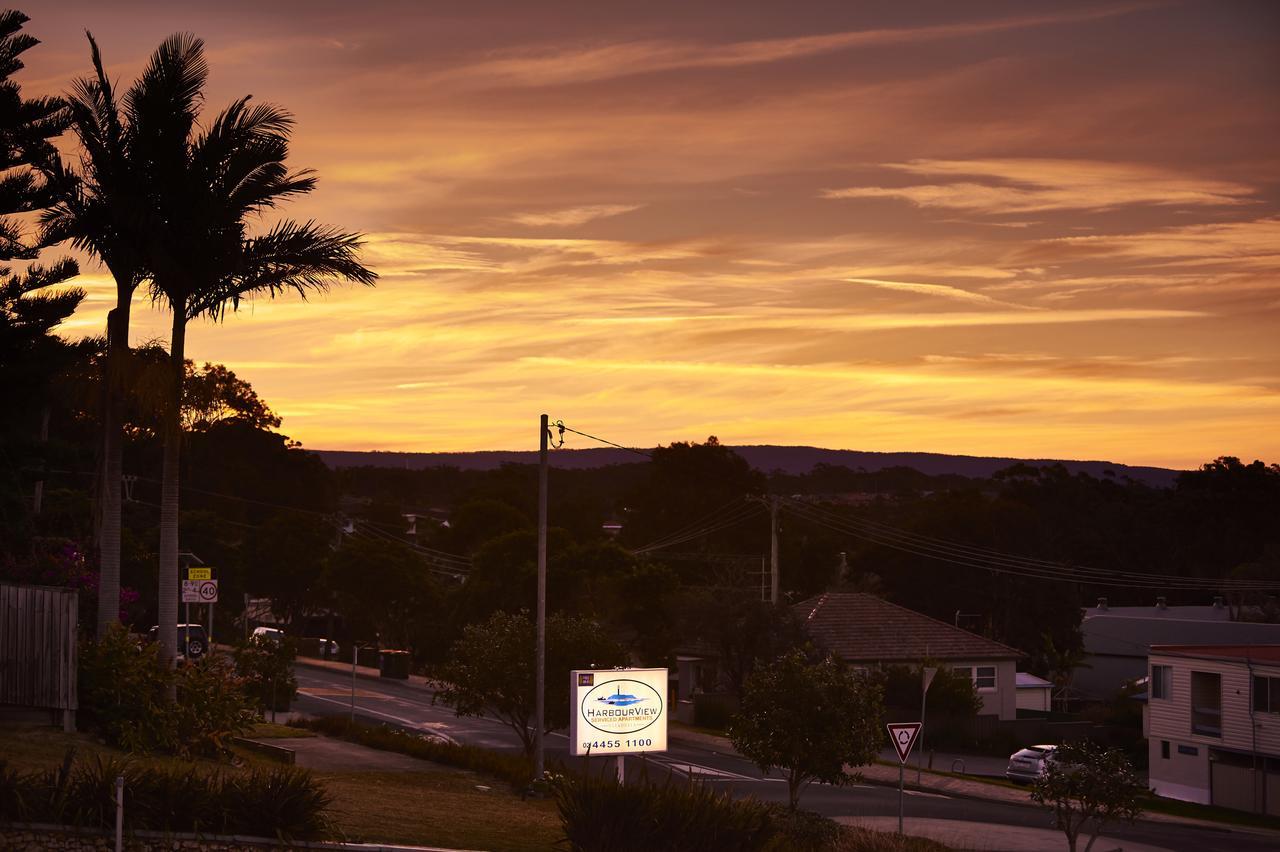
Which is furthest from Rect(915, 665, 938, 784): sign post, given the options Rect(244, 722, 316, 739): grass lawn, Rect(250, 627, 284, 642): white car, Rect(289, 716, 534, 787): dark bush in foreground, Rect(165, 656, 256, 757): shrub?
Rect(250, 627, 284, 642): white car

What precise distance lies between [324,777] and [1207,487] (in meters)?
112

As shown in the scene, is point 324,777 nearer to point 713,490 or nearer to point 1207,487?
point 713,490

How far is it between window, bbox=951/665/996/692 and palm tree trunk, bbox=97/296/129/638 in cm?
4637

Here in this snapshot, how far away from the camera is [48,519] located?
51.2 metres

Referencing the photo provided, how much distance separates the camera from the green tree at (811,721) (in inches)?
1217

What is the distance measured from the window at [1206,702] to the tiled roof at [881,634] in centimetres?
1262

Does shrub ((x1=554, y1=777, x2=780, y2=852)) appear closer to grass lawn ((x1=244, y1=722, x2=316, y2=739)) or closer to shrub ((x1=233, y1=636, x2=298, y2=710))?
grass lawn ((x1=244, y1=722, x2=316, y2=739))

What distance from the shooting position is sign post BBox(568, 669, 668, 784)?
2941 centimetres

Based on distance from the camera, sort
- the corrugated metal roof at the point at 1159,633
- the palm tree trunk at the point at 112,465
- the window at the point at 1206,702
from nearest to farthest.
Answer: the palm tree trunk at the point at 112,465 → the window at the point at 1206,702 → the corrugated metal roof at the point at 1159,633

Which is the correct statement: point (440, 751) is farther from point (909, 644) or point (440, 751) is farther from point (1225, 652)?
point (909, 644)

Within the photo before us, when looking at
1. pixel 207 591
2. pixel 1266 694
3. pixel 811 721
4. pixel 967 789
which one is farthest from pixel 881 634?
pixel 207 591

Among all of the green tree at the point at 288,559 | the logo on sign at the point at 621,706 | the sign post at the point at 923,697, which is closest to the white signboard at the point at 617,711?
the logo on sign at the point at 621,706

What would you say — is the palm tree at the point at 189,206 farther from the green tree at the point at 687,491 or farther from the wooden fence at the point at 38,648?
the green tree at the point at 687,491

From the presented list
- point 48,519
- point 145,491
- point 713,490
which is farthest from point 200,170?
point 713,490
